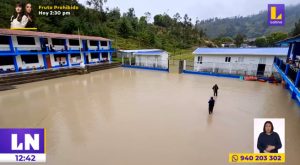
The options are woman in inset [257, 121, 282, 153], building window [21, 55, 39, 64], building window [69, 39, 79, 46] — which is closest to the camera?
woman in inset [257, 121, 282, 153]

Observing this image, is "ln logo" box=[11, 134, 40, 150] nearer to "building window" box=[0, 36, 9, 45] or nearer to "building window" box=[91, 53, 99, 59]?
"building window" box=[0, 36, 9, 45]

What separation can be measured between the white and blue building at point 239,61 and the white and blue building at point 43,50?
1561 cm

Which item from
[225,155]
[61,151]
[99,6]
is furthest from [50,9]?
[225,155]

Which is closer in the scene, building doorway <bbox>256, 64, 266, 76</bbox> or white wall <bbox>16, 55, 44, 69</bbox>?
building doorway <bbox>256, 64, 266, 76</bbox>

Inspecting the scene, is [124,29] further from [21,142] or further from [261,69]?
[21,142]

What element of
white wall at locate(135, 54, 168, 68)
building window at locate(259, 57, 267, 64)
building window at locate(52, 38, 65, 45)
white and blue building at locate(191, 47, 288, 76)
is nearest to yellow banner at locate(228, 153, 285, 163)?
white and blue building at locate(191, 47, 288, 76)

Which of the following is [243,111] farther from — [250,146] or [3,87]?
[3,87]

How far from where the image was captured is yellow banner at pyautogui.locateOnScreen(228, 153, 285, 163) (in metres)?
4.17

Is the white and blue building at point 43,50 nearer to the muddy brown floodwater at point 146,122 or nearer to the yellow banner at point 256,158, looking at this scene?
the muddy brown floodwater at point 146,122

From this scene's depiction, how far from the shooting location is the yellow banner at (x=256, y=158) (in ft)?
13.7

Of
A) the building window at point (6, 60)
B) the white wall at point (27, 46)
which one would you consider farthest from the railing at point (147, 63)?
the building window at point (6, 60)
